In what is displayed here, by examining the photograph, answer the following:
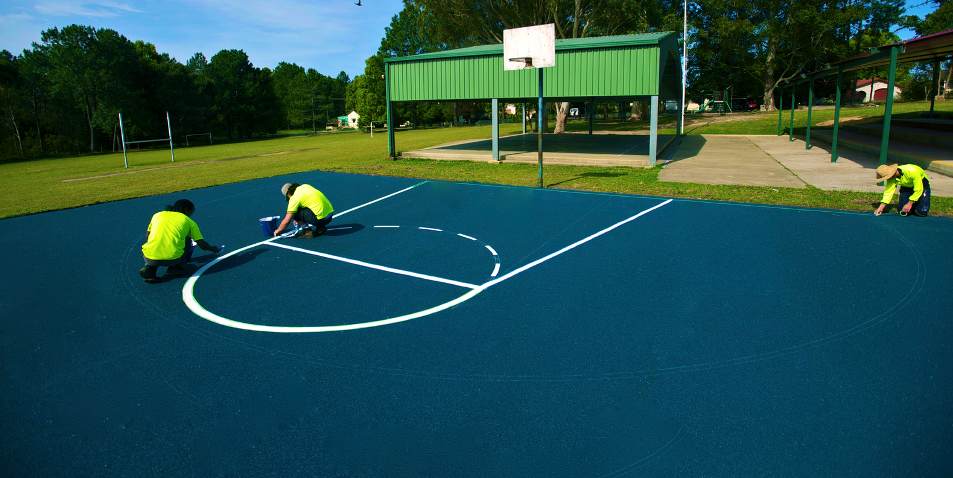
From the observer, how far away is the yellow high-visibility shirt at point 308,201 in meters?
9.98

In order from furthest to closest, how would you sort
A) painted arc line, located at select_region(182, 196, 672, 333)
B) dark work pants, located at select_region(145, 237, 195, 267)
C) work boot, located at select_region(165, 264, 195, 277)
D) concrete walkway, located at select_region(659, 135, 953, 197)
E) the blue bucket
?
concrete walkway, located at select_region(659, 135, 953, 197) → the blue bucket → work boot, located at select_region(165, 264, 195, 277) → dark work pants, located at select_region(145, 237, 195, 267) → painted arc line, located at select_region(182, 196, 672, 333)

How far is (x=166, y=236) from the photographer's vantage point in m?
7.75

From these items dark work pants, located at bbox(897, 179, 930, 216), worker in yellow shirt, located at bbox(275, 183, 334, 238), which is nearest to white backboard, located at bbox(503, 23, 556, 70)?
worker in yellow shirt, located at bbox(275, 183, 334, 238)

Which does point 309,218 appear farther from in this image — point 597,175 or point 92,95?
point 92,95

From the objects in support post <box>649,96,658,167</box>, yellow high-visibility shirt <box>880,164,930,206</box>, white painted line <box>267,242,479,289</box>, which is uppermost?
support post <box>649,96,658,167</box>

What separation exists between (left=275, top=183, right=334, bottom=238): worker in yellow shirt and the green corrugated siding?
42.4ft

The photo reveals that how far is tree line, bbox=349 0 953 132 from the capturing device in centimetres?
4162

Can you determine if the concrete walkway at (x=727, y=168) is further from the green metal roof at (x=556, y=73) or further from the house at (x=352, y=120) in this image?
the house at (x=352, y=120)

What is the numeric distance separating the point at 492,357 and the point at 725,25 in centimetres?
5230

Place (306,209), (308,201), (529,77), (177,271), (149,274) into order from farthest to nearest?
1. (529,77)
2. (306,209)
3. (308,201)
4. (177,271)
5. (149,274)

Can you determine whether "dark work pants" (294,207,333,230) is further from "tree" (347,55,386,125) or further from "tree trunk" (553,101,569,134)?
"tree" (347,55,386,125)

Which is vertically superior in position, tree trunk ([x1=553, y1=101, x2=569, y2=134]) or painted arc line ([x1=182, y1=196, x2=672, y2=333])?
tree trunk ([x1=553, y1=101, x2=569, y2=134])

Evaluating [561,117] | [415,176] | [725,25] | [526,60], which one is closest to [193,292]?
[526,60]

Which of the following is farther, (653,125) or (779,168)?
(653,125)
